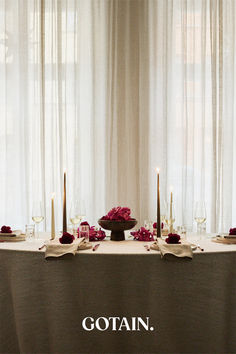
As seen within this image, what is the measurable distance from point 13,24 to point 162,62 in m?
1.53

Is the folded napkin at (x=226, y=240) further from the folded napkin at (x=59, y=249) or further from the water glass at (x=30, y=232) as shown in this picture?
the water glass at (x=30, y=232)

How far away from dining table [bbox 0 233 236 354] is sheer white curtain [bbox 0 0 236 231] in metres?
2.12

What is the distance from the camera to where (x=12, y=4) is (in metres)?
3.89

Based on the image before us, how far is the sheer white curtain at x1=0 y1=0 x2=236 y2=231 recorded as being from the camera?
3.79 meters

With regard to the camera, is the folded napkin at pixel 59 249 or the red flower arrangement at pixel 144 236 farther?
the red flower arrangement at pixel 144 236

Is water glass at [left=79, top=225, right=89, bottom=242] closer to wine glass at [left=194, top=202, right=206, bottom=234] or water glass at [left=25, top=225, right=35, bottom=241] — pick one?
water glass at [left=25, top=225, right=35, bottom=241]

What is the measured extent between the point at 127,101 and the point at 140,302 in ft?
8.15

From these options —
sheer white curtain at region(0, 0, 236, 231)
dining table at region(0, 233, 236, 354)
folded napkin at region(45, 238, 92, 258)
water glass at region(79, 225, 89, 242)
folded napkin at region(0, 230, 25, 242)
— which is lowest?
dining table at region(0, 233, 236, 354)

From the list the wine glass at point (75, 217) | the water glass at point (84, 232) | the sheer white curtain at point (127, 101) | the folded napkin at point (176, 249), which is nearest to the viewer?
the folded napkin at point (176, 249)

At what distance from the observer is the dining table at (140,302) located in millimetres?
1662

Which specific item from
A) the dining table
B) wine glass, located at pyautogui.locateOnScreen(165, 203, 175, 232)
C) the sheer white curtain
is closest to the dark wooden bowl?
wine glass, located at pyautogui.locateOnScreen(165, 203, 175, 232)

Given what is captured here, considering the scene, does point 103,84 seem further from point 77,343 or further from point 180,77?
point 77,343

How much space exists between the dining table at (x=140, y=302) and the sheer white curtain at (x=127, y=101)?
212 cm

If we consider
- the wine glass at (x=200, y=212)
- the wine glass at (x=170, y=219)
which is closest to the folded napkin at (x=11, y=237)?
the wine glass at (x=170, y=219)
